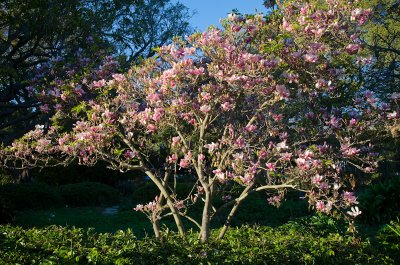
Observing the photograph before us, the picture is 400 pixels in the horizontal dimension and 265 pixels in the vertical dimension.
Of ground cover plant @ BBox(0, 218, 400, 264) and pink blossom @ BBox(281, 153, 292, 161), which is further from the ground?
pink blossom @ BBox(281, 153, 292, 161)

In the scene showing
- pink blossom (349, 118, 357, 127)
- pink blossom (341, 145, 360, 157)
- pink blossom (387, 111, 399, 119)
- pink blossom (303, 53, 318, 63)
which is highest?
pink blossom (303, 53, 318, 63)

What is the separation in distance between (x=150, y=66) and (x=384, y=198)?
7596 mm

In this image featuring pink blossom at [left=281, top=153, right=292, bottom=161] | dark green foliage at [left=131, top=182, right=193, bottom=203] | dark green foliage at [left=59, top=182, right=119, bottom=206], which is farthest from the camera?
dark green foliage at [left=59, top=182, right=119, bottom=206]

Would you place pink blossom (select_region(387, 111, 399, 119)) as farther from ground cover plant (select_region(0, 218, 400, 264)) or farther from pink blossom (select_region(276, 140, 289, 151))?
ground cover plant (select_region(0, 218, 400, 264))

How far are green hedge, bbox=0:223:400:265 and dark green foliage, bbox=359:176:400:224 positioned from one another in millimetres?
4463

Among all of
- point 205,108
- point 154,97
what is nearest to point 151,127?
point 154,97

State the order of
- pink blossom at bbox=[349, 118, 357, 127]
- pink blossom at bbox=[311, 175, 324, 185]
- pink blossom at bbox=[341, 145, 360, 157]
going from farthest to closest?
pink blossom at bbox=[349, 118, 357, 127]
pink blossom at bbox=[341, 145, 360, 157]
pink blossom at bbox=[311, 175, 324, 185]

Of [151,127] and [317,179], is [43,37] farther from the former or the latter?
[317,179]

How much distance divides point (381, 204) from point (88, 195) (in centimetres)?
1012

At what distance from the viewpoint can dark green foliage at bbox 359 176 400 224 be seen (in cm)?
1136

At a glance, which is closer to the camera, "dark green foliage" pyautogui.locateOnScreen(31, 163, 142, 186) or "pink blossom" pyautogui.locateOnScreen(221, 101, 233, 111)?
"pink blossom" pyautogui.locateOnScreen(221, 101, 233, 111)

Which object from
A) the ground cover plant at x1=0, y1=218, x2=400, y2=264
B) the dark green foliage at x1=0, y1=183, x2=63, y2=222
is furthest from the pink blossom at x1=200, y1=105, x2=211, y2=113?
the dark green foliage at x1=0, y1=183, x2=63, y2=222

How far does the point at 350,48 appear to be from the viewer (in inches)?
248

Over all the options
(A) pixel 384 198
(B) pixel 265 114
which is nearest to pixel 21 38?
(B) pixel 265 114
